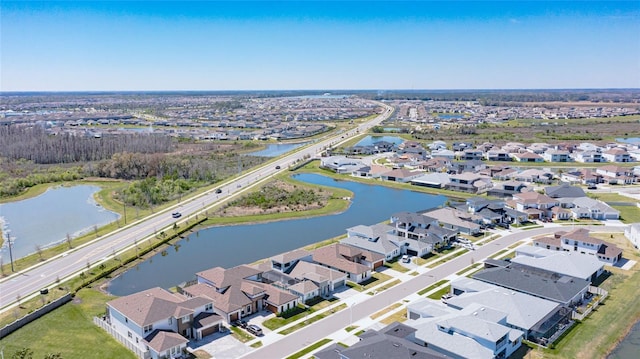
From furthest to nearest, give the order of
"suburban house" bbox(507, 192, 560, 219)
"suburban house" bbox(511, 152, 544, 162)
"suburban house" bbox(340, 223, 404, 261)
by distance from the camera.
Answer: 1. "suburban house" bbox(511, 152, 544, 162)
2. "suburban house" bbox(507, 192, 560, 219)
3. "suburban house" bbox(340, 223, 404, 261)

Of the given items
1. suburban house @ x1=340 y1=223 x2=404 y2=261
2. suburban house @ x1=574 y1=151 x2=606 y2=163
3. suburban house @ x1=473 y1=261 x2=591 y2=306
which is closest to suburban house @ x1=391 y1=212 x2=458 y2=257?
suburban house @ x1=340 y1=223 x2=404 y2=261

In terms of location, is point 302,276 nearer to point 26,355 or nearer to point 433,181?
point 26,355

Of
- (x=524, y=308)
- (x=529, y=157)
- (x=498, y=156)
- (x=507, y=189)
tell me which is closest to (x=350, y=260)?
(x=524, y=308)

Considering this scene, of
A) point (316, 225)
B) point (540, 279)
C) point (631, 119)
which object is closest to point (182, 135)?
point (316, 225)

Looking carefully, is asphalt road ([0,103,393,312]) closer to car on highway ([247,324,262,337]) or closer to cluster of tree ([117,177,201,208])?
cluster of tree ([117,177,201,208])

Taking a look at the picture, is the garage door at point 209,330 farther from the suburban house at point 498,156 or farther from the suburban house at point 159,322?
the suburban house at point 498,156

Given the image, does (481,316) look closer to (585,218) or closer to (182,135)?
(585,218)

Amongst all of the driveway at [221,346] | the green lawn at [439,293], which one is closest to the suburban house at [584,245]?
the green lawn at [439,293]

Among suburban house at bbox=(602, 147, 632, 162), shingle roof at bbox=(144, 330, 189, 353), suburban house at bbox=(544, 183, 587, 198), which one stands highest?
suburban house at bbox=(602, 147, 632, 162)
